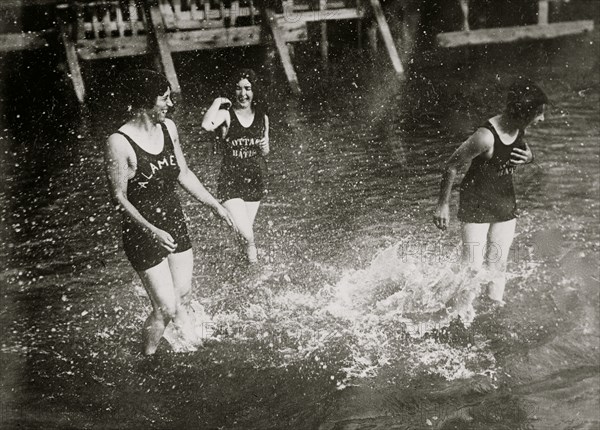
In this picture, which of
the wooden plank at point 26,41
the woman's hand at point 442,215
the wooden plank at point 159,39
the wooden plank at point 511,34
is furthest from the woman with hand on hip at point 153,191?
the wooden plank at point 511,34

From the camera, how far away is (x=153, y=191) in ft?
9.78

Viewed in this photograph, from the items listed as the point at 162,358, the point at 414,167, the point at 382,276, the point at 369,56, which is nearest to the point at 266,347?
the point at 162,358

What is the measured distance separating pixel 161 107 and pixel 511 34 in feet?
21.5

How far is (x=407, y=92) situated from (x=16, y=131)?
4.51 meters

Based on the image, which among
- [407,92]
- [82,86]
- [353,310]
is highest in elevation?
[82,86]

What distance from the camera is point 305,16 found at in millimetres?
6832

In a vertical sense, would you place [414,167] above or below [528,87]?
below

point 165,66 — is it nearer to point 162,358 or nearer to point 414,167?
point 414,167

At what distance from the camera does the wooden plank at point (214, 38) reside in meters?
6.18

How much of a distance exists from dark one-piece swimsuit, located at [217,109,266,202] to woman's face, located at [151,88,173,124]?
938mm

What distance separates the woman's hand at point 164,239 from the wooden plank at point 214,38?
3.74m

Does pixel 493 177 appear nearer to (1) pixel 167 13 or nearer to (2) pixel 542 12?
(1) pixel 167 13

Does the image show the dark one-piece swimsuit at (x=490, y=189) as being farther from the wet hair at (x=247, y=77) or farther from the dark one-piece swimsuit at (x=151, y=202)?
the dark one-piece swimsuit at (x=151, y=202)

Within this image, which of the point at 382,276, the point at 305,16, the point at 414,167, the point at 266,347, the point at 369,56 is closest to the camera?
the point at 266,347
